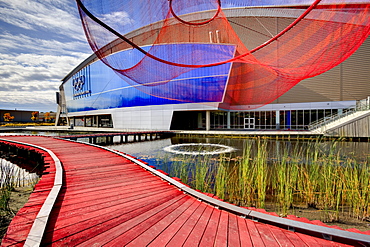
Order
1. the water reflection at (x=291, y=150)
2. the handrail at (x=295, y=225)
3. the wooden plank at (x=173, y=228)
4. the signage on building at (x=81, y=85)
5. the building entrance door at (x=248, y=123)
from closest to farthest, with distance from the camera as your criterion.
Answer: the handrail at (x=295, y=225)
the wooden plank at (x=173, y=228)
the water reflection at (x=291, y=150)
the building entrance door at (x=248, y=123)
the signage on building at (x=81, y=85)

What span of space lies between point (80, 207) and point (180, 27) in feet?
13.6

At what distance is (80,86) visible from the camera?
40.2 meters

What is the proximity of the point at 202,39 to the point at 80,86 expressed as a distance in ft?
136

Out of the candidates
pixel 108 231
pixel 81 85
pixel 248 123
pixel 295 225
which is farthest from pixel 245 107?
pixel 81 85

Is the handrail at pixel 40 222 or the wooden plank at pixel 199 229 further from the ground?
the handrail at pixel 40 222

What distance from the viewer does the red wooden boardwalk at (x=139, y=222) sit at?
7.02 ft

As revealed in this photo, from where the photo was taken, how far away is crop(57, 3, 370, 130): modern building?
17.8m

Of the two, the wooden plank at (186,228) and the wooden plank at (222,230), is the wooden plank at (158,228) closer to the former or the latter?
the wooden plank at (186,228)

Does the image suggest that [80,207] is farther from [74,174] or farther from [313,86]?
[313,86]

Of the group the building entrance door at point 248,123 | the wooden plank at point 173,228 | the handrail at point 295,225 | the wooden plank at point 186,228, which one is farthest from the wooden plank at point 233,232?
the building entrance door at point 248,123

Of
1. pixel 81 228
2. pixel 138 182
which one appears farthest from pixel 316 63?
pixel 81 228

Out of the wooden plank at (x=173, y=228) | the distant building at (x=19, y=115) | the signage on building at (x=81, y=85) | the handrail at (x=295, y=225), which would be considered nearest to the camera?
the handrail at (x=295, y=225)

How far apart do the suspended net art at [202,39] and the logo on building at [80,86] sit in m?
37.2

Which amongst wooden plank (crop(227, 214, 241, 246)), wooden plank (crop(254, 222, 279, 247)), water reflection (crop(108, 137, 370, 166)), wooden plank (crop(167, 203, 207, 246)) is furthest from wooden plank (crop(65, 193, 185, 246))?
water reflection (crop(108, 137, 370, 166))
